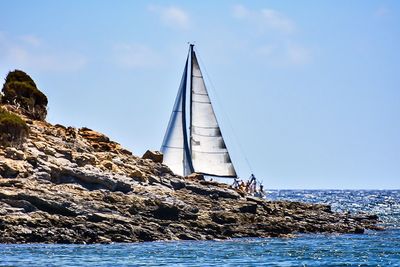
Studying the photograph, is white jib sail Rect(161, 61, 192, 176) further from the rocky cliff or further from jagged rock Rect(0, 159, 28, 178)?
jagged rock Rect(0, 159, 28, 178)

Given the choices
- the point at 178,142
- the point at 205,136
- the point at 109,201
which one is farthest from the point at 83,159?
the point at 205,136

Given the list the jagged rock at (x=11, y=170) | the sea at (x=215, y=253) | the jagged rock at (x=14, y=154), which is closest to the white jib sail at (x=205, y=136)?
the sea at (x=215, y=253)

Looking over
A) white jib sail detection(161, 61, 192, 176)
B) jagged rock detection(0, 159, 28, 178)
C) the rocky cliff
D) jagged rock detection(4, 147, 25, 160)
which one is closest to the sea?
the rocky cliff

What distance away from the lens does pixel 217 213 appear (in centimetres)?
5975

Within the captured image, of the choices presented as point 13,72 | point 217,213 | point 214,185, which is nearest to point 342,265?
point 217,213

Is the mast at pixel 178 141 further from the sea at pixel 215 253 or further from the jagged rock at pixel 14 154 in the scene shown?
the sea at pixel 215 253

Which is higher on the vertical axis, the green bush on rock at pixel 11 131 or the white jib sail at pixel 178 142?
the white jib sail at pixel 178 142

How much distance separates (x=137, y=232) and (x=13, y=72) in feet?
86.3

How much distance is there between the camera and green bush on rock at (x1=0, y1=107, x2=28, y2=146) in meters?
61.0

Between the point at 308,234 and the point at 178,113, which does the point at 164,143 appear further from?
the point at 308,234

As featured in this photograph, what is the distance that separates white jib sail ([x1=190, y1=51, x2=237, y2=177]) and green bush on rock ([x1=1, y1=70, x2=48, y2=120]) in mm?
14777

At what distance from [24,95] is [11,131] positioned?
1306 centimetres

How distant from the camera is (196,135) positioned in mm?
85188

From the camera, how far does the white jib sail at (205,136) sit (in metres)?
84.9
